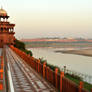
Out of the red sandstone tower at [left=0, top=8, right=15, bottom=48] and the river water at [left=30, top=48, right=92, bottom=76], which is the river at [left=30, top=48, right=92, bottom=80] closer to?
the river water at [left=30, top=48, right=92, bottom=76]

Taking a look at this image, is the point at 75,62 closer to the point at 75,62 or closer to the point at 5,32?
the point at 75,62

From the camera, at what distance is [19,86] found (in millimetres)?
12492

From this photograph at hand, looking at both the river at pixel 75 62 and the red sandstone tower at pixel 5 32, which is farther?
the red sandstone tower at pixel 5 32

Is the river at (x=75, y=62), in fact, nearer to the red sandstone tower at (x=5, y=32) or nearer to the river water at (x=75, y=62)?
the river water at (x=75, y=62)

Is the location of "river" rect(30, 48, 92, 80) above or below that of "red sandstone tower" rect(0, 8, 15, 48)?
below

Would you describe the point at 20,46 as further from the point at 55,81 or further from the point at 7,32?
the point at 55,81

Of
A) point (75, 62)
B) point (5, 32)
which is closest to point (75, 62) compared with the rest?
point (75, 62)

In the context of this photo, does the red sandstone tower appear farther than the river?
Yes

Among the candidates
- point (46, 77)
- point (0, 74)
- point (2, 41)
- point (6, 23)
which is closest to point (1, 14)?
point (6, 23)

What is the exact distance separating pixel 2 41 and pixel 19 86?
5359cm

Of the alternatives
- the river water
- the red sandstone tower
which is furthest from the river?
the red sandstone tower

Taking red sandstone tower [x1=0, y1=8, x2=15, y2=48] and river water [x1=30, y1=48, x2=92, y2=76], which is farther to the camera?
red sandstone tower [x1=0, y1=8, x2=15, y2=48]

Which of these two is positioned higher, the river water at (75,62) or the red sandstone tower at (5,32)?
the red sandstone tower at (5,32)

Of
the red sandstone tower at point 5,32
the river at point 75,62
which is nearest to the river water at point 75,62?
the river at point 75,62
